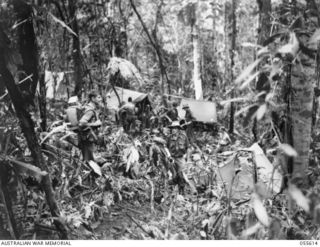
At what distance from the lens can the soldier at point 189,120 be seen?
176 centimetres

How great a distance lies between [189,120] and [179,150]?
156 millimetres

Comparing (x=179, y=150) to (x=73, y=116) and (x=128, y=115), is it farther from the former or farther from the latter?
(x=73, y=116)

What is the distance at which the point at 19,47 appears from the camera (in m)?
1.30

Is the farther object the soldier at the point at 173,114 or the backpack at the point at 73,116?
the soldier at the point at 173,114

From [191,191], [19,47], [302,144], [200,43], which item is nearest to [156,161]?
[191,191]

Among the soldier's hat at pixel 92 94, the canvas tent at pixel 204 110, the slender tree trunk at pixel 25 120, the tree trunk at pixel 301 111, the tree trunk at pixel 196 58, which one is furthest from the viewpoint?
the tree trunk at pixel 196 58

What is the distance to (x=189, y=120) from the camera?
1779 mm

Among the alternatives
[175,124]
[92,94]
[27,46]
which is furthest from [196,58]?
[27,46]

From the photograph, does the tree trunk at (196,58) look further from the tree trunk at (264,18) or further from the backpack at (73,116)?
the backpack at (73,116)

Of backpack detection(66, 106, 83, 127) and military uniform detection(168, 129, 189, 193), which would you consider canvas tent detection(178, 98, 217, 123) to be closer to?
military uniform detection(168, 129, 189, 193)

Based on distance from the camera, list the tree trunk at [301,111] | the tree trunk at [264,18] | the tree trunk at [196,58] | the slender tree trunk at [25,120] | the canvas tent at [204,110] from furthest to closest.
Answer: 1. the tree trunk at [196,58]
2. the canvas tent at [204,110]
3. the tree trunk at [264,18]
4. the tree trunk at [301,111]
5. the slender tree trunk at [25,120]

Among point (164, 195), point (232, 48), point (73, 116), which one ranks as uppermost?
point (232, 48)

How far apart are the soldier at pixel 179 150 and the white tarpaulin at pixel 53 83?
0.63 m

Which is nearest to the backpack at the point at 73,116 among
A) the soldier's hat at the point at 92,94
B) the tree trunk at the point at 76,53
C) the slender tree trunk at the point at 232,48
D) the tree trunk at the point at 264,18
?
the soldier's hat at the point at 92,94
